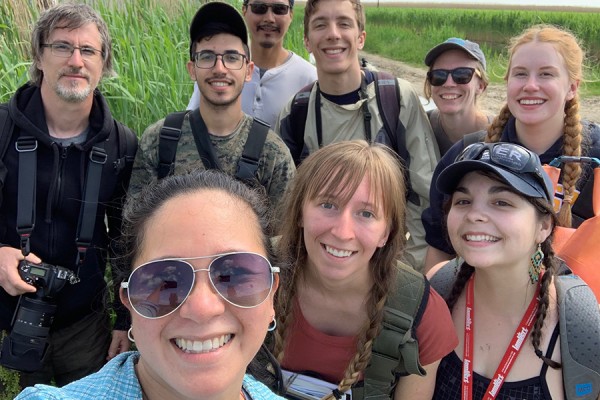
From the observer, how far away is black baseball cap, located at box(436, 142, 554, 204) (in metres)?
1.85

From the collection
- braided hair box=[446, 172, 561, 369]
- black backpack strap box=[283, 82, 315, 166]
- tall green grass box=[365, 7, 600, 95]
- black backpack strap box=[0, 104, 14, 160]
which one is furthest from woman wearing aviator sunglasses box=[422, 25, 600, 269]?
tall green grass box=[365, 7, 600, 95]

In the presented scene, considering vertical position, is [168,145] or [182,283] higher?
[182,283]

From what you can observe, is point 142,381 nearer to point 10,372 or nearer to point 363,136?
point 10,372

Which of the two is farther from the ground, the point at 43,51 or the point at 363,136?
the point at 43,51

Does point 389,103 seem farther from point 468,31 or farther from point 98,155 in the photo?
point 468,31

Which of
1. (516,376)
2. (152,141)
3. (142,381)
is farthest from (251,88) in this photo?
(142,381)

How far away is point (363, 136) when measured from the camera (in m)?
3.08

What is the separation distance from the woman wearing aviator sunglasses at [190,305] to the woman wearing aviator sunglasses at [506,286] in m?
0.98

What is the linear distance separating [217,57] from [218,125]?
362mm

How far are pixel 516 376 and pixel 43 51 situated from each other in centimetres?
253

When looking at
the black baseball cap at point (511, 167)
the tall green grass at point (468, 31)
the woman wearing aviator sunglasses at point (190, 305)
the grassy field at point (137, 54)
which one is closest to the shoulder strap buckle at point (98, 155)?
the grassy field at point (137, 54)

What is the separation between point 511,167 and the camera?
1.87m

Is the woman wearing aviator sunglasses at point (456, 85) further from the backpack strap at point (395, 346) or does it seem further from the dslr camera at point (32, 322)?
the dslr camera at point (32, 322)

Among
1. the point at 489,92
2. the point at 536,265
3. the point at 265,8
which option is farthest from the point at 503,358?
the point at 489,92
